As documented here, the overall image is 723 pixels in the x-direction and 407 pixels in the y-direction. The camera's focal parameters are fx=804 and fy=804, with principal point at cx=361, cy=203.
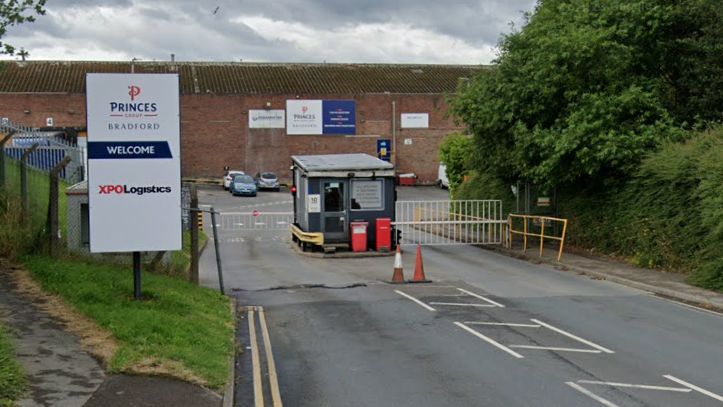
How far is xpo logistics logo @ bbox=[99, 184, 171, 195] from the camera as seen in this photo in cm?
1170

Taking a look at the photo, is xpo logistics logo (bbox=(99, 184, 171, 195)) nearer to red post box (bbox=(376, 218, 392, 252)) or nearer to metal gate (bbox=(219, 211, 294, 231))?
red post box (bbox=(376, 218, 392, 252))

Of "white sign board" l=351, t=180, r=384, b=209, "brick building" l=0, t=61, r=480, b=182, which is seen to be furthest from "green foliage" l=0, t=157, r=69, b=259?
"brick building" l=0, t=61, r=480, b=182

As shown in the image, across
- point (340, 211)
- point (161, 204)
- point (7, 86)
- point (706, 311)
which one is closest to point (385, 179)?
point (340, 211)

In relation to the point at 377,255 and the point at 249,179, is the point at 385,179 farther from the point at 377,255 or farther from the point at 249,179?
the point at 249,179

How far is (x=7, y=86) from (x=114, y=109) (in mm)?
57931

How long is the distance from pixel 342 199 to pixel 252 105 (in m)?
41.8

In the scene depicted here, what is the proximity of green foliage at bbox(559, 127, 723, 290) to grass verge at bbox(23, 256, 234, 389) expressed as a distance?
1104 cm

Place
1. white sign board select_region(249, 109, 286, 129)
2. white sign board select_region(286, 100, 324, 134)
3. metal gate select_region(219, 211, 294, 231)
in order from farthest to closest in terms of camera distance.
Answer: white sign board select_region(286, 100, 324, 134) → white sign board select_region(249, 109, 286, 129) → metal gate select_region(219, 211, 294, 231)

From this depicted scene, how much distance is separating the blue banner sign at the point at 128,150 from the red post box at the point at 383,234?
14479 millimetres

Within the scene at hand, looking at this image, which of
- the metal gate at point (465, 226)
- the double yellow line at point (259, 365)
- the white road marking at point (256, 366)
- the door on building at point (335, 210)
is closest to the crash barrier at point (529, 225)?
the metal gate at point (465, 226)

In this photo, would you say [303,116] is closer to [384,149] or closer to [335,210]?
[384,149]

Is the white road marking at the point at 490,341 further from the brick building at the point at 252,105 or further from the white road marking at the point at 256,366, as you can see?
the brick building at the point at 252,105

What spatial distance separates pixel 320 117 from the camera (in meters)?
67.1

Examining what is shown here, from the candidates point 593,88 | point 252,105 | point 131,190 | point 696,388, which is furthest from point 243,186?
point 696,388
